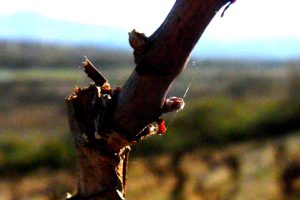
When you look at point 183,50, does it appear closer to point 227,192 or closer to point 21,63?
point 227,192

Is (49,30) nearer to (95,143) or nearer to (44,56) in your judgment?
(44,56)

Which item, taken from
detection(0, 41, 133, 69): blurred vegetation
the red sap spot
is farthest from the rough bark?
detection(0, 41, 133, 69): blurred vegetation

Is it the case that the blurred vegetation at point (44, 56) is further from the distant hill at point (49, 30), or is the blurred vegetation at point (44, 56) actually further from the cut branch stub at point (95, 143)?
the distant hill at point (49, 30)

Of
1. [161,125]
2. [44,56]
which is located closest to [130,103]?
[161,125]

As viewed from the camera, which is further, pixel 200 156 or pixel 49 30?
pixel 49 30

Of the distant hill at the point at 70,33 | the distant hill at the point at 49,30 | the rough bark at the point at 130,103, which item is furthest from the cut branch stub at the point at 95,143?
the distant hill at the point at 49,30

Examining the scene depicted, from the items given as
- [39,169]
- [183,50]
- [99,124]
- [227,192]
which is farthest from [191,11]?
[39,169]

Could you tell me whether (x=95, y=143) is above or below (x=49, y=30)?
below

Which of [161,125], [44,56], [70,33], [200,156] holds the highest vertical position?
[70,33]

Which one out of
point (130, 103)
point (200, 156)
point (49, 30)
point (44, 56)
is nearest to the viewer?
point (130, 103)
